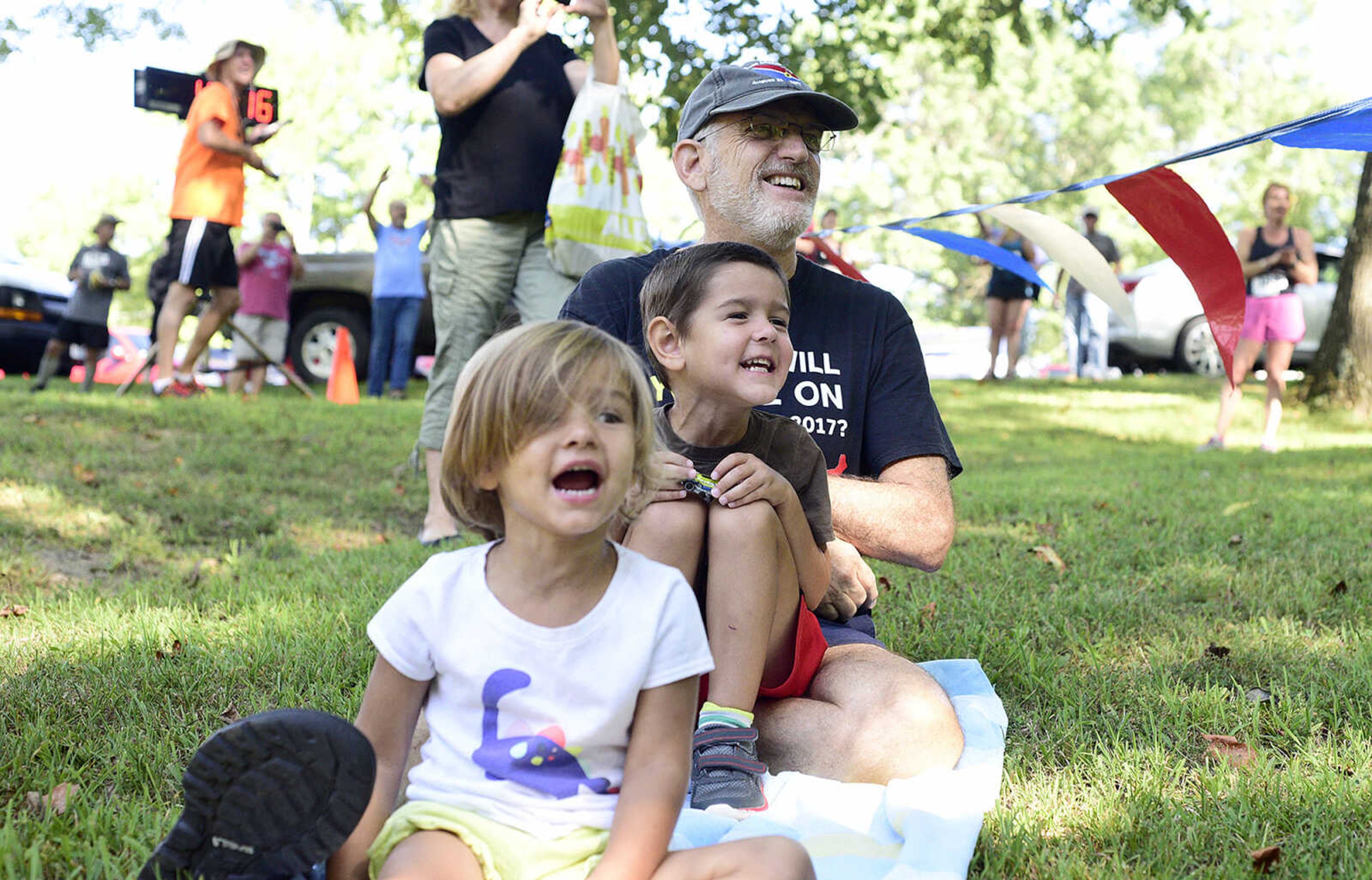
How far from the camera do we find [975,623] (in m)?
3.99

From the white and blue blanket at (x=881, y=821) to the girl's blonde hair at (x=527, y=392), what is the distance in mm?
741

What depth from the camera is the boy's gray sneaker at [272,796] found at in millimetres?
1636

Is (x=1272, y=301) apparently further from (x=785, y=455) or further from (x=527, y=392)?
(x=527, y=392)

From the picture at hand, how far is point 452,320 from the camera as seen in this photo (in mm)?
5199

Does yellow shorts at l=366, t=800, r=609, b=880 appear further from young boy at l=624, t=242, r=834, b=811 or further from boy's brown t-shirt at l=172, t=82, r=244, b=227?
boy's brown t-shirt at l=172, t=82, r=244, b=227

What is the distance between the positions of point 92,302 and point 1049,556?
9581 mm

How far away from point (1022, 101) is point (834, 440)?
38.9 m

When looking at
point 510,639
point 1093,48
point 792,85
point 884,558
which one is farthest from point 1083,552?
point 1093,48

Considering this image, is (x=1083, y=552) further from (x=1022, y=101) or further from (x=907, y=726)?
(x=1022, y=101)

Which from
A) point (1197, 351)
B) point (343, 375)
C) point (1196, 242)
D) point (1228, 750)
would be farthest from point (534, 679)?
point (1197, 351)

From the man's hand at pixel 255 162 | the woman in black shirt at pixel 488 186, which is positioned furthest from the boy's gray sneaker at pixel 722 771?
the man's hand at pixel 255 162

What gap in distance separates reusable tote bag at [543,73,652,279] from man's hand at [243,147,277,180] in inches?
137

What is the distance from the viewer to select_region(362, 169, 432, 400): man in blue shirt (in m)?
11.5

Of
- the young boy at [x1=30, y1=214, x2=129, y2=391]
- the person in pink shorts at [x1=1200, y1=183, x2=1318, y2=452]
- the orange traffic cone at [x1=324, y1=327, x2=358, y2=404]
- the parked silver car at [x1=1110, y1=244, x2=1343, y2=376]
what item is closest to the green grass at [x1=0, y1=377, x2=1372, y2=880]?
the person in pink shorts at [x1=1200, y1=183, x2=1318, y2=452]
